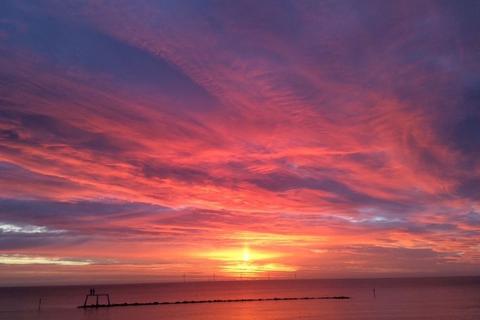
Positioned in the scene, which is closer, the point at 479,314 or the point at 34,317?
the point at 479,314

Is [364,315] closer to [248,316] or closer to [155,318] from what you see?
[248,316]

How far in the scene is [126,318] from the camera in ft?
288

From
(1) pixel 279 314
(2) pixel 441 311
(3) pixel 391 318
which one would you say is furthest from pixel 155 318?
(2) pixel 441 311

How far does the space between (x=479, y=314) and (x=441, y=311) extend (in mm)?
8663

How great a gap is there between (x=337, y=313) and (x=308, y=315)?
6994 mm

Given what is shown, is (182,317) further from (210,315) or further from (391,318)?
(391,318)

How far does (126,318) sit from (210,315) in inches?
663

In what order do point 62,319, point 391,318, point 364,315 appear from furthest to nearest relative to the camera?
point 62,319 → point 364,315 → point 391,318

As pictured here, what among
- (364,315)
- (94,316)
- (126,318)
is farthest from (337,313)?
(94,316)

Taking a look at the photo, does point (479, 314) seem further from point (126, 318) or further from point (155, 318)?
point (126, 318)

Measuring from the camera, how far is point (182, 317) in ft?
287

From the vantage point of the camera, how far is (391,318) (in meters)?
76.6

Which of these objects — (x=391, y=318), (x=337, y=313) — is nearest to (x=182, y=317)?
(x=337, y=313)

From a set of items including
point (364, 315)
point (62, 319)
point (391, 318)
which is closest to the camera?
point (391, 318)
